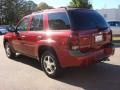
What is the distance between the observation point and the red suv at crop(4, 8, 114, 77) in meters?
6.23

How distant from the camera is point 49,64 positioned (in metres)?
7.04

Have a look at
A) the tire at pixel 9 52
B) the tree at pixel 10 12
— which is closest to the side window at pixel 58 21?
the tire at pixel 9 52

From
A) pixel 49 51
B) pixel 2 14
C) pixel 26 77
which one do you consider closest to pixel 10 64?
pixel 26 77

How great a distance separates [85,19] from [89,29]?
1.19ft

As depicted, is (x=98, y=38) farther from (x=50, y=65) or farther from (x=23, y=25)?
(x=23, y=25)

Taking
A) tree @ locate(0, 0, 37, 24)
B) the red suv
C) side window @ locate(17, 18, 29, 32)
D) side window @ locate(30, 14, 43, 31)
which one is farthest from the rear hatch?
tree @ locate(0, 0, 37, 24)

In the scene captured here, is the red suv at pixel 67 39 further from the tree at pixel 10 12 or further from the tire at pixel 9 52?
the tree at pixel 10 12

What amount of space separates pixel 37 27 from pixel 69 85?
7.41 ft

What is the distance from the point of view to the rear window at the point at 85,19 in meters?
6.37

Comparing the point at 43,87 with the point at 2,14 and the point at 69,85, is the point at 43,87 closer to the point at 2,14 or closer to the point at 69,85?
the point at 69,85

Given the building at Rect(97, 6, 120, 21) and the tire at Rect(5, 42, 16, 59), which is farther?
the building at Rect(97, 6, 120, 21)

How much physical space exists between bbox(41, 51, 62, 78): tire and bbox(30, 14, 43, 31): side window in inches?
35.3

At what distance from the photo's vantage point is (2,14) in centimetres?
6438

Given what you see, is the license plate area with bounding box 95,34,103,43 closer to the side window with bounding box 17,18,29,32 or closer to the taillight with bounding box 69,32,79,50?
the taillight with bounding box 69,32,79,50
